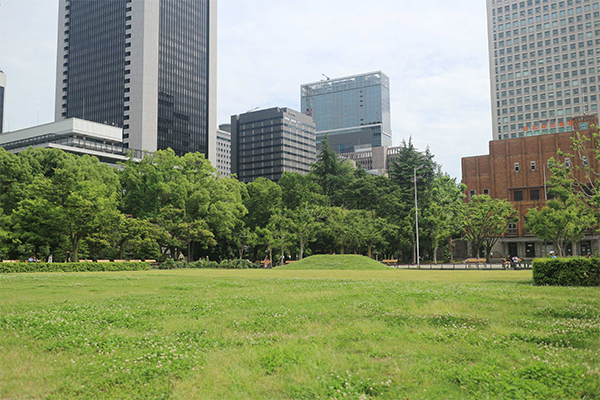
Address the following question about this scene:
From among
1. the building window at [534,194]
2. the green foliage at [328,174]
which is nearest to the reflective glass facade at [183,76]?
the green foliage at [328,174]

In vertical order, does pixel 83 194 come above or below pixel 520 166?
below

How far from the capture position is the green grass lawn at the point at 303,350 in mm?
5562

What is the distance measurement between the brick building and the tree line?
8925mm

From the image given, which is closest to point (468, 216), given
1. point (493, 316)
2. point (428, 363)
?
point (493, 316)

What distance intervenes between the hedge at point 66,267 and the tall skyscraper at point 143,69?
82131 millimetres

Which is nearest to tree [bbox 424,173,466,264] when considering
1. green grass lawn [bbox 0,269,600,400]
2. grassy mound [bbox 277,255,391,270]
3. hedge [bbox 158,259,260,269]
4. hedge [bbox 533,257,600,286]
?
grassy mound [bbox 277,255,391,270]

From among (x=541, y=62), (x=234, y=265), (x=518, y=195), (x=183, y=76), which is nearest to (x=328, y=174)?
(x=518, y=195)

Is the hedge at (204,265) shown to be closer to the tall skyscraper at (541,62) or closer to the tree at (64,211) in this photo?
the tree at (64,211)

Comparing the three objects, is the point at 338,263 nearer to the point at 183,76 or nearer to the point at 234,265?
the point at 234,265

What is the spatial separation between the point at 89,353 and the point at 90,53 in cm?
13752

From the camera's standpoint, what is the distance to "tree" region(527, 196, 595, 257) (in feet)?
161

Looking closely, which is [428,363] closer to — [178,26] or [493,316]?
[493,316]

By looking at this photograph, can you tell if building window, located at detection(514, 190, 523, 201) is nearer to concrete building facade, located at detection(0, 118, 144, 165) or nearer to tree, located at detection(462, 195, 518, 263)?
tree, located at detection(462, 195, 518, 263)

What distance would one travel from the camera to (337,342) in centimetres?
757
